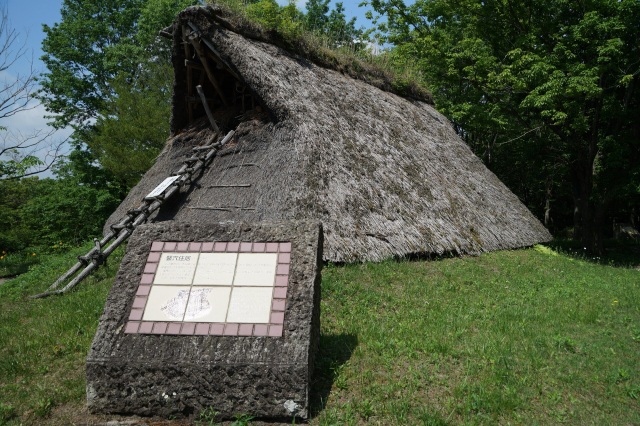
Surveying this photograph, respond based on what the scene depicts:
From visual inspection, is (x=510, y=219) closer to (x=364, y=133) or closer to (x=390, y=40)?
(x=364, y=133)

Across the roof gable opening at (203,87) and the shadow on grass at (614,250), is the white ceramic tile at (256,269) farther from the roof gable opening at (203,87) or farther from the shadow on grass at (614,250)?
the shadow on grass at (614,250)

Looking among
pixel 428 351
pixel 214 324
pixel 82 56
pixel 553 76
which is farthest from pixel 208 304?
pixel 82 56

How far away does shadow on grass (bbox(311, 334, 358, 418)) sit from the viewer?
3.58 m

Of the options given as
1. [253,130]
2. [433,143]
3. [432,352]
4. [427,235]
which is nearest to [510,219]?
[433,143]

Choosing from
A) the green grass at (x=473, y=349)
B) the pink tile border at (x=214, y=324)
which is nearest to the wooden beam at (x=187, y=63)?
the green grass at (x=473, y=349)

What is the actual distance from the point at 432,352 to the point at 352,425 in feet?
4.61

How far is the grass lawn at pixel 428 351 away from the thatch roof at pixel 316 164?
1068 mm

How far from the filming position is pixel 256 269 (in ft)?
12.3

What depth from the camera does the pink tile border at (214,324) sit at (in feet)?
11.3

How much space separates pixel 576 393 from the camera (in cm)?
382

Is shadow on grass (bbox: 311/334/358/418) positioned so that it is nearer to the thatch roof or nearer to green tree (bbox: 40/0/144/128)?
the thatch roof

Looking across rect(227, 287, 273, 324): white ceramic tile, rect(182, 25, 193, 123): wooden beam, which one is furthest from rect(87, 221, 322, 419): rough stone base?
rect(182, 25, 193, 123): wooden beam

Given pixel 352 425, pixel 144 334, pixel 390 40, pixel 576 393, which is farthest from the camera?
pixel 390 40

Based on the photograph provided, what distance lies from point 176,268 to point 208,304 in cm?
46
